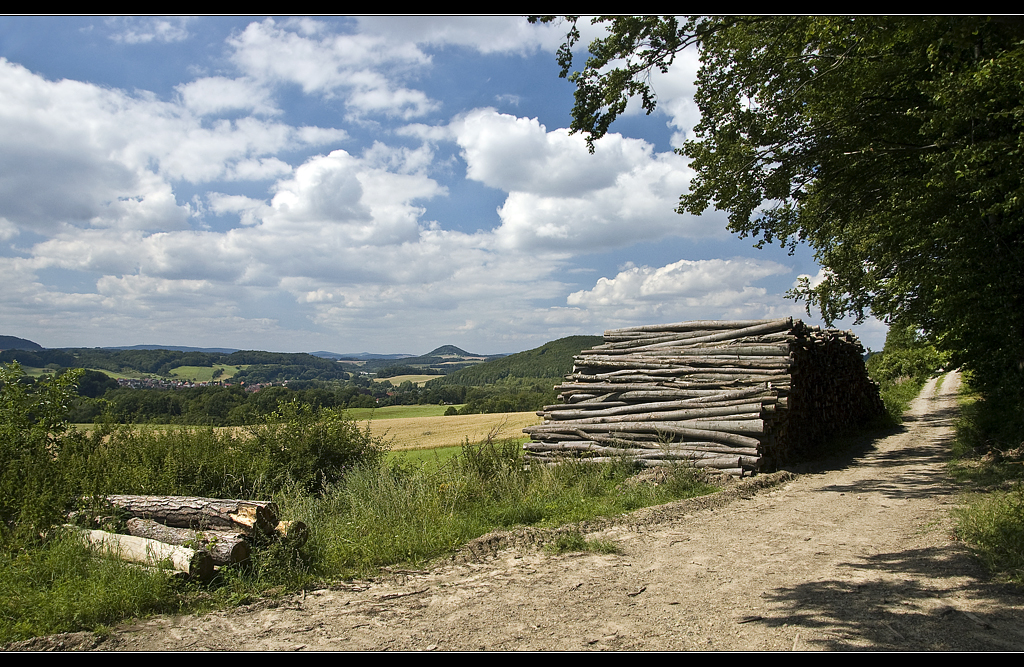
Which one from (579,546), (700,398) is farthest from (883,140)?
(579,546)

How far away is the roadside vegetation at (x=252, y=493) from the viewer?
15.3ft

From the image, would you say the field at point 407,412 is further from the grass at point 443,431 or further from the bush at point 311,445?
the bush at point 311,445

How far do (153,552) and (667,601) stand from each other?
4.49 m

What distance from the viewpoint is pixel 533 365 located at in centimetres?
8388

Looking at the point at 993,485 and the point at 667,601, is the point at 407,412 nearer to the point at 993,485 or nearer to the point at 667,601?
the point at 993,485

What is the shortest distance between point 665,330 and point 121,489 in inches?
439

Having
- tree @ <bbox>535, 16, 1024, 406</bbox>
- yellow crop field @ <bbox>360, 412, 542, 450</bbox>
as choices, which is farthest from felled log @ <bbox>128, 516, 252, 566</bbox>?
yellow crop field @ <bbox>360, 412, 542, 450</bbox>

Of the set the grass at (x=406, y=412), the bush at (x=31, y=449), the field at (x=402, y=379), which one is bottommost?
the grass at (x=406, y=412)

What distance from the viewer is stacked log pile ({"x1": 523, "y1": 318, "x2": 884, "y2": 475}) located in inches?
Result: 421

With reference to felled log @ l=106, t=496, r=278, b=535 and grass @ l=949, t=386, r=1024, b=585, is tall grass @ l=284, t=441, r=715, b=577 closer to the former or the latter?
felled log @ l=106, t=496, r=278, b=535

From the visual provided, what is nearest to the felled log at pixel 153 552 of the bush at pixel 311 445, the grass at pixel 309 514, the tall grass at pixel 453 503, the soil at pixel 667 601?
the grass at pixel 309 514

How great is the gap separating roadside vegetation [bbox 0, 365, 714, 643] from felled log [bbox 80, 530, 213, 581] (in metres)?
0.13

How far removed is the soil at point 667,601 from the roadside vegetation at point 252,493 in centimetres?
39

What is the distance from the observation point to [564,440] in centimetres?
1244
